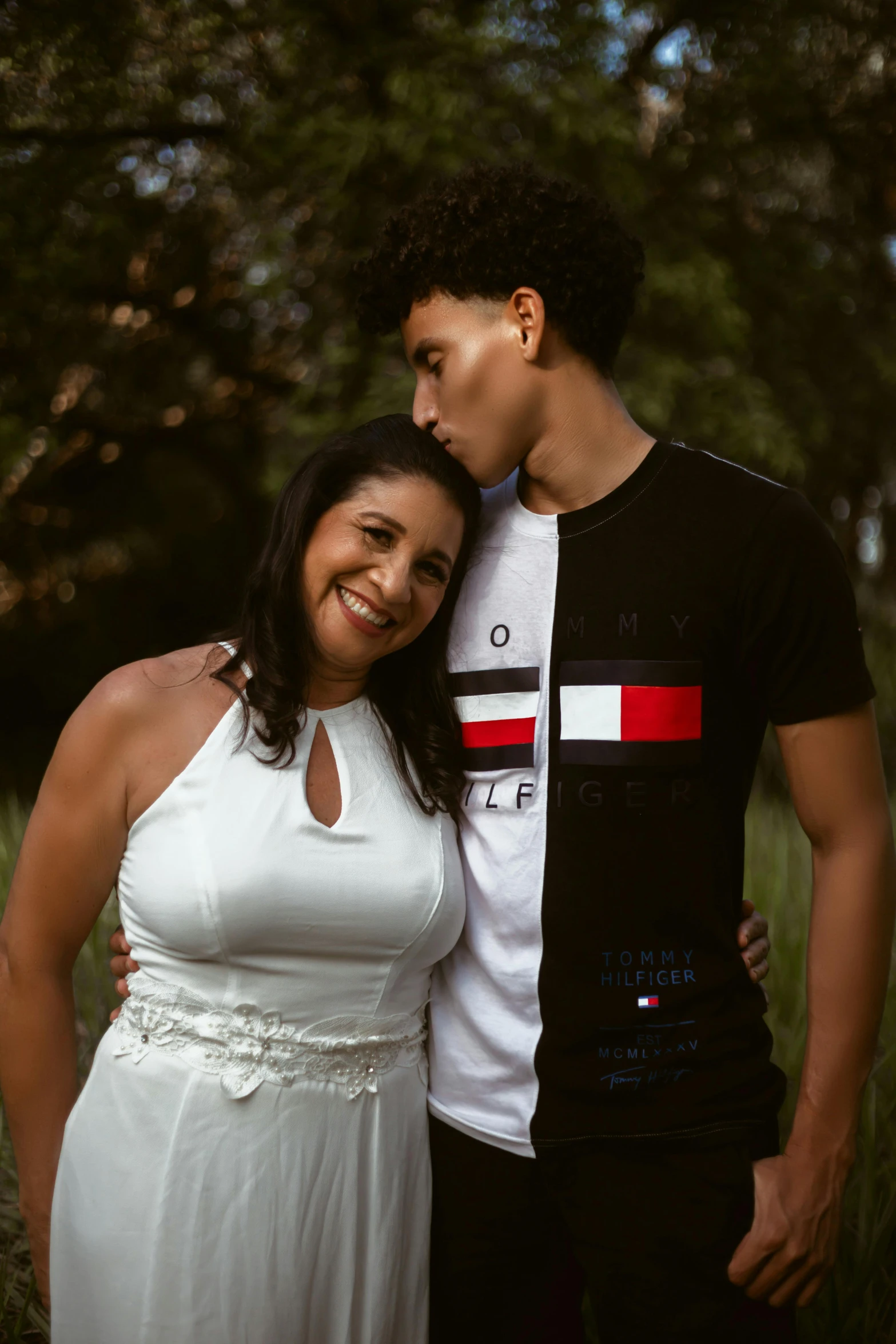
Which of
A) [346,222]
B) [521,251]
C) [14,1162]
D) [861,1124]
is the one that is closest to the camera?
[521,251]

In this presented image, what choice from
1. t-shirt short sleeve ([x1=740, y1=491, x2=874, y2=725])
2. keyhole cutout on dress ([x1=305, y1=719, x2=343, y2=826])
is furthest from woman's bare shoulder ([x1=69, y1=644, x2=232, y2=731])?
t-shirt short sleeve ([x1=740, y1=491, x2=874, y2=725])

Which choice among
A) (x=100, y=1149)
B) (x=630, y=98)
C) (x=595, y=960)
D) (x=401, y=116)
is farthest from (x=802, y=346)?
(x=100, y=1149)

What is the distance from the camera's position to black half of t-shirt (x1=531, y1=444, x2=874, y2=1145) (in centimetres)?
151

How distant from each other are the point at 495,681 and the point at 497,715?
55mm

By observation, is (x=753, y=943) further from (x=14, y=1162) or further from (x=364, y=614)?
(x=14, y=1162)

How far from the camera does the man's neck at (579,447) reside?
5.39 ft

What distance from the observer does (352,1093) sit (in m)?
1.53

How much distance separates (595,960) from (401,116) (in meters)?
4.66

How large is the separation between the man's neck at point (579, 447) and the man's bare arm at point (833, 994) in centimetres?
49

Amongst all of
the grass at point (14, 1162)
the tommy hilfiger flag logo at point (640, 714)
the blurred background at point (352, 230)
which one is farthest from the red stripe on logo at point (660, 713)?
the blurred background at point (352, 230)

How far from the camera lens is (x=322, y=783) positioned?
5.31 ft

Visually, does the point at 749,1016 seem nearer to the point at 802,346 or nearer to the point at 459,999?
the point at 459,999

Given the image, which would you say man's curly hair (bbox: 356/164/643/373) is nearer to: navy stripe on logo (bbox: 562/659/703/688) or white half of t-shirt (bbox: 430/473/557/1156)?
white half of t-shirt (bbox: 430/473/557/1156)

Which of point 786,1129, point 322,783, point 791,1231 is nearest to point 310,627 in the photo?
point 322,783
